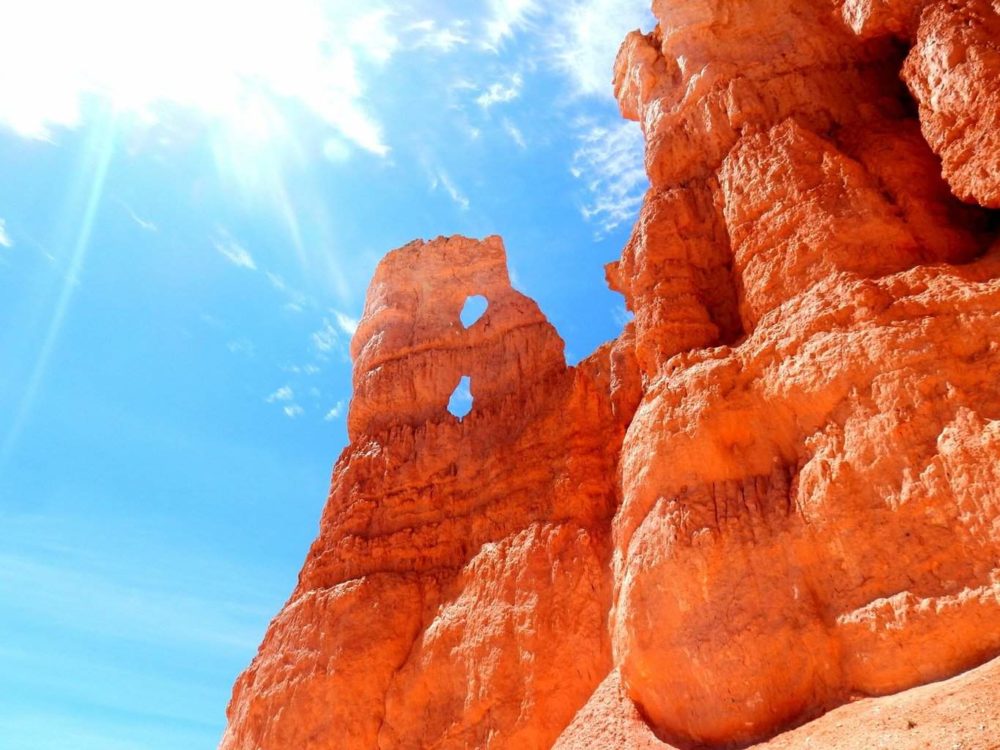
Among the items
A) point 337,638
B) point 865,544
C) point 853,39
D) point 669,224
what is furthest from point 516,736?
point 853,39

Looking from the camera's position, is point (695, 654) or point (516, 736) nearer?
point (695, 654)

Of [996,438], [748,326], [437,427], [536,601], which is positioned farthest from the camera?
[437,427]

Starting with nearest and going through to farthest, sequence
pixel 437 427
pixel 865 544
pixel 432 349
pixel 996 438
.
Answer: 1. pixel 996 438
2. pixel 865 544
3. pixel 437 427
4. pixel 432 349

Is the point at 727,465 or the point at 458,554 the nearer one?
the point at 727,465

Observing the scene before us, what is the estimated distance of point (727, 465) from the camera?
10.9 m

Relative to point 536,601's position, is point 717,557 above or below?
below

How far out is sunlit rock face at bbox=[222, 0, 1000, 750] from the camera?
878cm

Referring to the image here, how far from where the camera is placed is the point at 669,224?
14.3 m

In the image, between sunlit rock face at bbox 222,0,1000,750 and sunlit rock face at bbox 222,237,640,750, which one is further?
sunlit rock face at bbox 222,237,640,750

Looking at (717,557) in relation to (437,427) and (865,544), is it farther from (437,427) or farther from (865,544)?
(437,427)

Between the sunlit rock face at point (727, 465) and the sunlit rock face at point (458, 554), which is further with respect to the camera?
→ the sunlit rock face at point (458, 554)

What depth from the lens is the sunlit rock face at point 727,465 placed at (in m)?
8.78

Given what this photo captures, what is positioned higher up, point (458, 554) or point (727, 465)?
point (458, 554)

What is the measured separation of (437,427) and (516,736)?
757cm
